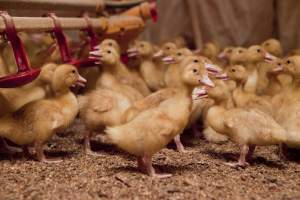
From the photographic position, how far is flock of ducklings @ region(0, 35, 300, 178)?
2688 mm

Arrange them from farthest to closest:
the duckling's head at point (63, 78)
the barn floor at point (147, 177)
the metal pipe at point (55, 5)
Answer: the metal pipe at point (55, 5) < the duckling's head at point (63, 78) < the barn floor at point (147, 177)

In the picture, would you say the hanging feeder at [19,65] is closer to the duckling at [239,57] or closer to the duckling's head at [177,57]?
the duckling's head at [177,57]

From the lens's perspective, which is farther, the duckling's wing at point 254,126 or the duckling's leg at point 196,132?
the duckling's leg at point 196,132

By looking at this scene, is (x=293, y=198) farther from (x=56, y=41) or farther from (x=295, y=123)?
(x=56, y=41)

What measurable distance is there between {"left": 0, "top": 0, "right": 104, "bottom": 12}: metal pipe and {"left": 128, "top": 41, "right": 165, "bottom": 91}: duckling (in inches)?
22.8

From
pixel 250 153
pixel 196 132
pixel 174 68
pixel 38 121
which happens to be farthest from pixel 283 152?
pixel 38 121

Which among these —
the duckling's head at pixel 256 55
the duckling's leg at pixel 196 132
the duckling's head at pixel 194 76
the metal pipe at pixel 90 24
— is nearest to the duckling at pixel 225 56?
the duckling's head at pixel 256 55

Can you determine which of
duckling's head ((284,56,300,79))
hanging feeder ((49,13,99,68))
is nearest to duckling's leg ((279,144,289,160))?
duckling's head ((284,56,300,79))

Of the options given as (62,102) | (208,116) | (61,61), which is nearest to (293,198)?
(208,116)

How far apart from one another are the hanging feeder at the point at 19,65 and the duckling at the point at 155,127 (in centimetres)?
→ 70

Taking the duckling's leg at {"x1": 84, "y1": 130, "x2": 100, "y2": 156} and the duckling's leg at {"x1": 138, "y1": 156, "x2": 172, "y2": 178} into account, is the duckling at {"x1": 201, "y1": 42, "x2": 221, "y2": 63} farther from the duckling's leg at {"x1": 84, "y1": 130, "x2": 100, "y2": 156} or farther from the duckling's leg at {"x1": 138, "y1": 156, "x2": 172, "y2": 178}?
the duckling's leg at {"x1": 138, "y1": 156, "x2": 172, "y2": 178}

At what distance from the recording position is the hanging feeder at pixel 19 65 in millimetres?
2855

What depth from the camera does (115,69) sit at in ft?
13.1

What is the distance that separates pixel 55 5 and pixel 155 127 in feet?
5.00
